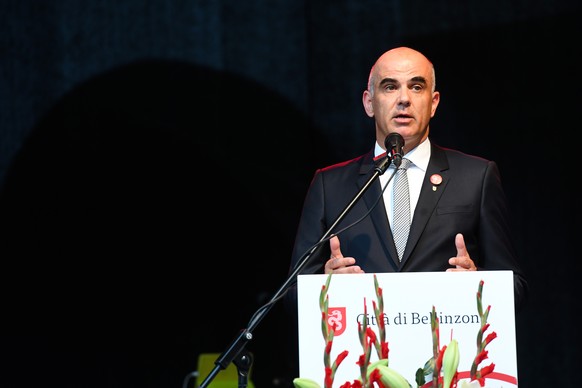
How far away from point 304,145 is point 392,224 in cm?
181

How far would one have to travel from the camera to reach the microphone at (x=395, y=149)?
2006 mm

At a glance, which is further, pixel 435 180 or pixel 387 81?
pixel 387 81

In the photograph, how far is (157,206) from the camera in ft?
13.6

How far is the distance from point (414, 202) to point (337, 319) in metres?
0.80

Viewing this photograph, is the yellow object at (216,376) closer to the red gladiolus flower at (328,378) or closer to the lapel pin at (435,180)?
the lapel pin at (435,180)

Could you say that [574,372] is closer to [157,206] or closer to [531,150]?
[531,150]

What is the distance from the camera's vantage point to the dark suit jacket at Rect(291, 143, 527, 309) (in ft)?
7.49

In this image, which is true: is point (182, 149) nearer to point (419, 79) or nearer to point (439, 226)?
point (419, 79)

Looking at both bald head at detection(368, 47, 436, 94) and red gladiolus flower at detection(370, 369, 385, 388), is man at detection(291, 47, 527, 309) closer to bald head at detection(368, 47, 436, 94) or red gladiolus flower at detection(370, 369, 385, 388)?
bald head at detection(368, 47, 436, 94)

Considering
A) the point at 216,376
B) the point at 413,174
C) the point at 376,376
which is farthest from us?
the point at 216,376

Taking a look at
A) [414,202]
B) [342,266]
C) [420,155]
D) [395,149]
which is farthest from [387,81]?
[342,266]

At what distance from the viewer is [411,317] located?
1658 millimetres

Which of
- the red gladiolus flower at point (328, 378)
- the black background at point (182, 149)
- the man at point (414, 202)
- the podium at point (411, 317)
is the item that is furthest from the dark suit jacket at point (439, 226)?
the black background at point (182, 149)

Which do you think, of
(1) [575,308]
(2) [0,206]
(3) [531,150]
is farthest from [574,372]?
(2) [0,206]
